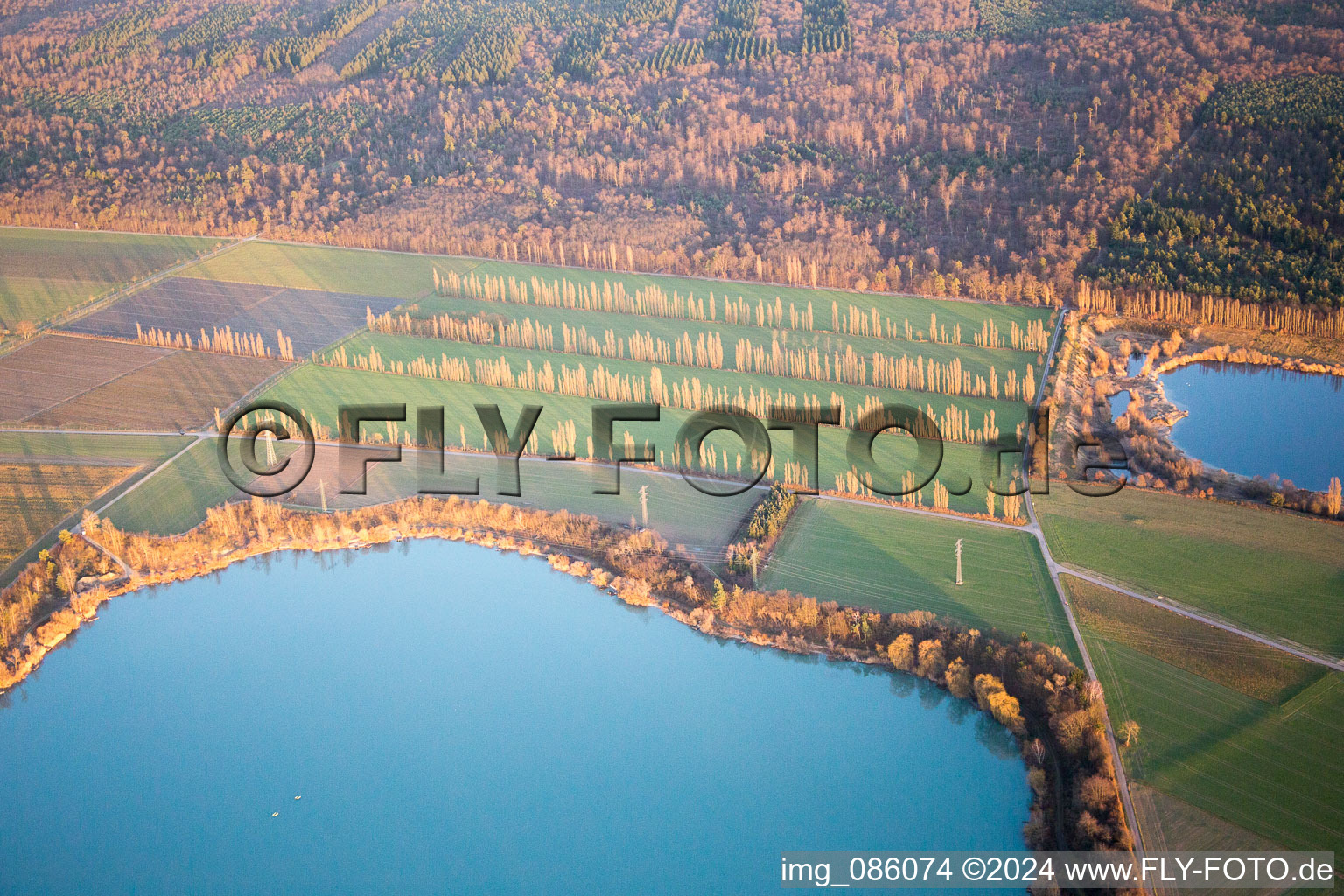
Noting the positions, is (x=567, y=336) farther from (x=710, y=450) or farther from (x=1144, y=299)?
(x=1144, y=299)

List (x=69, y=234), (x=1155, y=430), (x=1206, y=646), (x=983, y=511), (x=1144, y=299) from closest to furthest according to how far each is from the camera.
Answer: (x=1206, y=646), (x=983, y=511), (x=1155, y=430), (x=1144, y=299), (x=69, y=234)

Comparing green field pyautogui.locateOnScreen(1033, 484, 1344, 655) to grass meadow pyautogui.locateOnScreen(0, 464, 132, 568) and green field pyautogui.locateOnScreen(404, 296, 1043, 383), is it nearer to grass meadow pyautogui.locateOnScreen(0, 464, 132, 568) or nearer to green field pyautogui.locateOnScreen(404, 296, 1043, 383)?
green field pyautogui.locateOnScreen(404, 296, 1043, 383)

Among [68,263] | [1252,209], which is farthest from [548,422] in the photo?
[68,263]

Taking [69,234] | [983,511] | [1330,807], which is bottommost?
[1330,807]

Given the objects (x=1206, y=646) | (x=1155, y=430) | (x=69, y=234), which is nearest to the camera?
(x=1206, y=646)

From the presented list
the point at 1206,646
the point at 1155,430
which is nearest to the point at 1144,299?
the point at 1155,430

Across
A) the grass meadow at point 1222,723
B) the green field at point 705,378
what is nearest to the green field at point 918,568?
the grass meadow at point 1222,723

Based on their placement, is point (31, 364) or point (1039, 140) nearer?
point (31, 364)

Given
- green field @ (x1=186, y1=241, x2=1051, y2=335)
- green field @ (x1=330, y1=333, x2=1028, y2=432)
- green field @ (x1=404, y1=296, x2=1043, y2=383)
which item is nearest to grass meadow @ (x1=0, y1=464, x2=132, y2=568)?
green field @ (x1=330, y1=333, x2=1028, y2=432)
